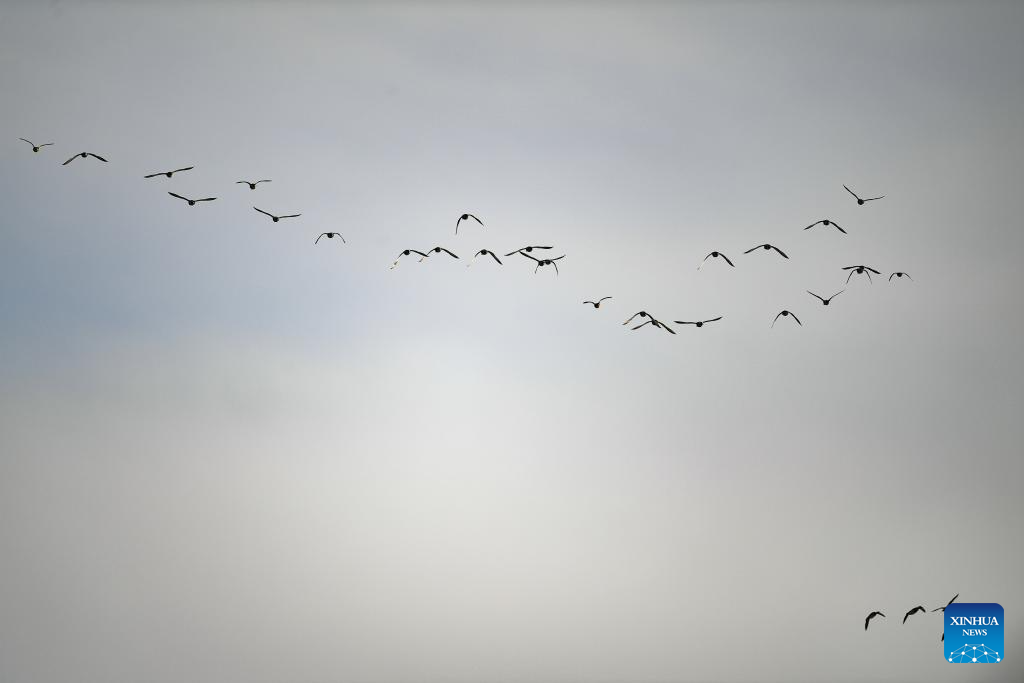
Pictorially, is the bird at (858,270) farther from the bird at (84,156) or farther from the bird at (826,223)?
the bird at (84,156)

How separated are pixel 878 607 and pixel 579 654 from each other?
73.8 inches

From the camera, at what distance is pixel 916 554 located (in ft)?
13.1

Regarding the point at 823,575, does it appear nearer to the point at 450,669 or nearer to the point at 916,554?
the point at 916,554

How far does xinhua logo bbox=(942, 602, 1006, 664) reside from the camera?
13.0 feet

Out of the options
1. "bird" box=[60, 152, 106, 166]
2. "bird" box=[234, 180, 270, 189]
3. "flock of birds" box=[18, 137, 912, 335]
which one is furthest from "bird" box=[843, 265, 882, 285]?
"bird" box=[60, 152, 106, 166]

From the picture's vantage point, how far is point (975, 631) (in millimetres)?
3984

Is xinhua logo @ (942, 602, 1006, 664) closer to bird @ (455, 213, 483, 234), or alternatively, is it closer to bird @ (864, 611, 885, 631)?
bird @ (864, 611, 885, 631)

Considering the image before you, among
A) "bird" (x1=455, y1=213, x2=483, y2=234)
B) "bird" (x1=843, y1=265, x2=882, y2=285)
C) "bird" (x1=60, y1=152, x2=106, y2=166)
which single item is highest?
"bird" (x1=60, y1=152, x2=106, y2=166)

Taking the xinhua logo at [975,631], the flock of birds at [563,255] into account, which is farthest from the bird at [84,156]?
the xinhua logo at [975,631]

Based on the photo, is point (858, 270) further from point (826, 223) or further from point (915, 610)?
point (915, 610)

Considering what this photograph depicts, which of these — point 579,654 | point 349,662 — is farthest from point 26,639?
point 579,654

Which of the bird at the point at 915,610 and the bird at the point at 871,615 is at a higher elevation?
the bird at the point at 915,610

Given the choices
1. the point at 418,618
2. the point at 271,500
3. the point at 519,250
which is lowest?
the point at 418,618

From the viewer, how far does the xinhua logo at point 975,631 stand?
3.96 meters
